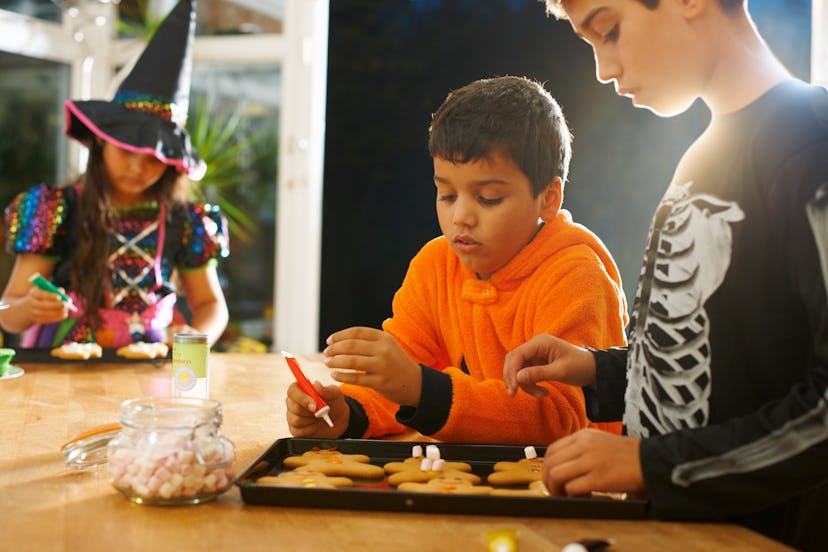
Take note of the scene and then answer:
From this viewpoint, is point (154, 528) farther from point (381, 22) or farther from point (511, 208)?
point (381, 22)

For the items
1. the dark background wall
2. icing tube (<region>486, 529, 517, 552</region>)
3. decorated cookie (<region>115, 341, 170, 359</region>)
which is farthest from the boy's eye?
the dark background wall

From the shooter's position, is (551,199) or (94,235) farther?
(94,235)

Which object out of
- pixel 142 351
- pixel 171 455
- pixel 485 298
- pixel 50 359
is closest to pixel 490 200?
pixel 485 298

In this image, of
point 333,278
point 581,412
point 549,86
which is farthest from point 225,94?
point 581,412

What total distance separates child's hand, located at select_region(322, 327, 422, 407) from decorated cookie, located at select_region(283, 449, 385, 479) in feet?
0.33

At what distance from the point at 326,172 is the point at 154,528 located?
12.4 ft

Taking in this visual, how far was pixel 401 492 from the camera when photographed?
0.85 metres

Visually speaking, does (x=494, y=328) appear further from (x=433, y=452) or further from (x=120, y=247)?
(x=120, y=247)

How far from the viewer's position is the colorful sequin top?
7.80ft

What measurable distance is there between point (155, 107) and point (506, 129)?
4.24 ft

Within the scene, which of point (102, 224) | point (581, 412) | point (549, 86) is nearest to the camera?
point (581, 412)

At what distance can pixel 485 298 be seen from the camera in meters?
1.44

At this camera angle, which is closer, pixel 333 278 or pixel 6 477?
pixel 6 477

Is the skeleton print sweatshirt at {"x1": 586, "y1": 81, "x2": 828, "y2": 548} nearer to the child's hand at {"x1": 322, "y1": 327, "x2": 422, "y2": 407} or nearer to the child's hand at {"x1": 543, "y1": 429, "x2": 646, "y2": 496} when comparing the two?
the child's hand at {"x1": 543, "y1": 429, "x2": 646, "y2": 496}
